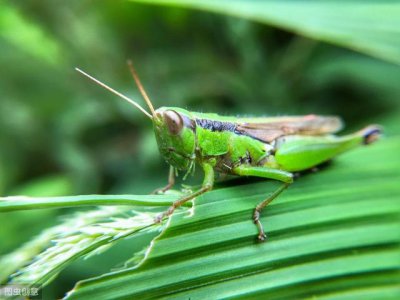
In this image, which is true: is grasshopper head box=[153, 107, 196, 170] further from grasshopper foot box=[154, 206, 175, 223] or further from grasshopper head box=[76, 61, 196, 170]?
grasshopper foot box=[154, 206, 175, 223]

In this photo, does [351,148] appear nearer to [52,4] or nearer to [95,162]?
[95,162]

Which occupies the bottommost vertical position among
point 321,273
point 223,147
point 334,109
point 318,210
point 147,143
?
point 321,273

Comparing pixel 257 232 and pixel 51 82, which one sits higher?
pixel 51 82

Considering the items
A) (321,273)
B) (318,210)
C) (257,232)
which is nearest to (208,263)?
(257,232)

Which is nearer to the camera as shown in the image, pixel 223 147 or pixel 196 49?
pixel 223 147

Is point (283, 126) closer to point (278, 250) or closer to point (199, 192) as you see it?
point (199, 192)

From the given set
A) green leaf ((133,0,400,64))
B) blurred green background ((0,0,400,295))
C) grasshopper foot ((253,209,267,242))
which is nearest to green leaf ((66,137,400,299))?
grasshopper foot ((253,209,267,242))
